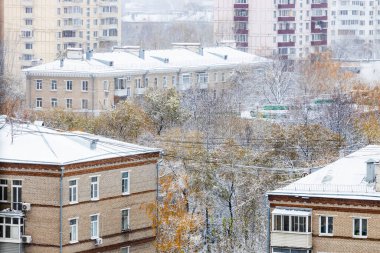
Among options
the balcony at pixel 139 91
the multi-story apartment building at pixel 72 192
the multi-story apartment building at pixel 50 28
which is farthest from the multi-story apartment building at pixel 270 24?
the multi-story apartment building at pixel 72 192

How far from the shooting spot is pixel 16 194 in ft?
31.4

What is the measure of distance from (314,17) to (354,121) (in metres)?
12.3

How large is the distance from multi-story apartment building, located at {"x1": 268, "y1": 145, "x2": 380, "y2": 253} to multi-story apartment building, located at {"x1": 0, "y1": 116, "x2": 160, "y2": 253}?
4.47 ft

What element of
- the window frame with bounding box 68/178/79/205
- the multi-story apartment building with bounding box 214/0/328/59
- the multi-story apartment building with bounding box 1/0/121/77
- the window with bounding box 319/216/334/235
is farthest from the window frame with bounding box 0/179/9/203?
the multi-story apartment building with bounding box 214/0/328/59

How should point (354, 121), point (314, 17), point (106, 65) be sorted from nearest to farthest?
1. point (354, 121)
2. point (106, 65)
3. point (314, 17)

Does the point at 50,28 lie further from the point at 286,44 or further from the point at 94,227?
the point at 94,227

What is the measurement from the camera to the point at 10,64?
25.4 meters

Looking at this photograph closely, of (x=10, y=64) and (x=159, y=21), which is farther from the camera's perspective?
(x=159, y=21)

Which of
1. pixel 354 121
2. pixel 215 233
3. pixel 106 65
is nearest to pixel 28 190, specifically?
pixel 215 233

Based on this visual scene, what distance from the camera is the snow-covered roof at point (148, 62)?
1808cm

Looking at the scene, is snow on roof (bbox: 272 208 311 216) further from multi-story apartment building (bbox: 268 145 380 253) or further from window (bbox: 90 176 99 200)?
window (bbox: 90 176 99 200)

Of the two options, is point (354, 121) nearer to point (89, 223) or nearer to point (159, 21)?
point (89, 223)

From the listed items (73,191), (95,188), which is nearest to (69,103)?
(95,188)

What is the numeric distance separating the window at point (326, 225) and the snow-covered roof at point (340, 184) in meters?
0.16
